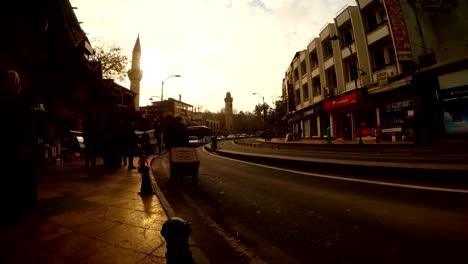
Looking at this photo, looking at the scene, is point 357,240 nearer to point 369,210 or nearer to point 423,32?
point 369,210

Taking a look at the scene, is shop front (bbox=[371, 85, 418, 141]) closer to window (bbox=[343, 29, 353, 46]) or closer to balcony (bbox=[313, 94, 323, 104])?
window (bbox=[343, 29, 353, 46])

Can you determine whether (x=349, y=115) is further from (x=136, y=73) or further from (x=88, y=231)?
(x=136, y=73)

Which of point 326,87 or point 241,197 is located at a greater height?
point 326,87

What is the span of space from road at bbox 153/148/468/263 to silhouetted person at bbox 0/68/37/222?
258cm

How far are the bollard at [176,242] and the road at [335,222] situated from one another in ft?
3.63

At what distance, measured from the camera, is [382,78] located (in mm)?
19922

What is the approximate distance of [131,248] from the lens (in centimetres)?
283


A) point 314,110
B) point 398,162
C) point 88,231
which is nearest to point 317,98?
point 314,110

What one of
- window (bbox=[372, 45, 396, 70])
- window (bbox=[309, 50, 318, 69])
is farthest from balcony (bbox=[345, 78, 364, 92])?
window (bbox=[309, 50, 318, 69])

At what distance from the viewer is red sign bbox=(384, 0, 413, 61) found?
17.2 metres

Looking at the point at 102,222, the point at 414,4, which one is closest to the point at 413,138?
the point at 414,4

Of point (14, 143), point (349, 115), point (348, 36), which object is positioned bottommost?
point (14, 143)

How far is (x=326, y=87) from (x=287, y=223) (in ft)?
84.8

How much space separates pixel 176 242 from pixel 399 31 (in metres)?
21.4
